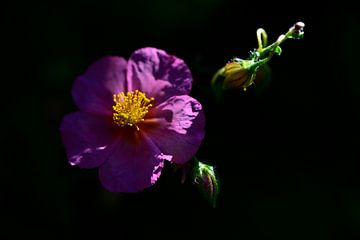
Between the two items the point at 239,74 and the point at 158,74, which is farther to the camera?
the point at 158,74

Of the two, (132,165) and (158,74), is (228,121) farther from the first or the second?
(132,165)

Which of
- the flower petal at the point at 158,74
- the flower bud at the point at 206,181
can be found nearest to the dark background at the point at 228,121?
the flower petal at the point at 158,74

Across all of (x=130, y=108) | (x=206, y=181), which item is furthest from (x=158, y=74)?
(x=206, y=181)

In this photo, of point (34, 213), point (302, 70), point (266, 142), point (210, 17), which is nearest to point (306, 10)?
point (302, 70)

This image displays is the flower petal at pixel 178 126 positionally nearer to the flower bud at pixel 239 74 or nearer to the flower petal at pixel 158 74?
the flower petal at pixel 158 74

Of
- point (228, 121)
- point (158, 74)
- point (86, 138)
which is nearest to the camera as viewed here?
point (86, 138)

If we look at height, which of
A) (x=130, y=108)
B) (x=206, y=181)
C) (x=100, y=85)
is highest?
(x=100, y=85)

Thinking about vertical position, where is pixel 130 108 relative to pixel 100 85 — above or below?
below
